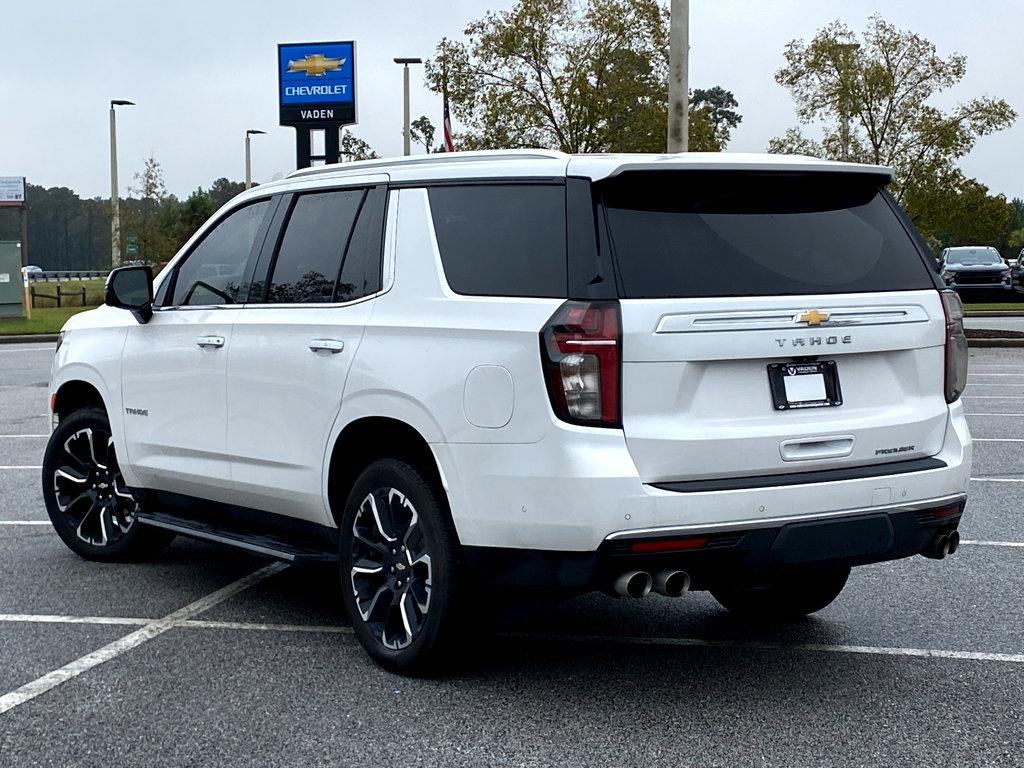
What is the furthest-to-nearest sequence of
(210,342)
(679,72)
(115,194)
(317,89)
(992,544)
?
(115,194)
(317,89)
(679,72)
(992,544)
(210,342)

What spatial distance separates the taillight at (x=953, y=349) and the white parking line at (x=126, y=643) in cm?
327

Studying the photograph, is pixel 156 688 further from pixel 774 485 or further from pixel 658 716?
pixel 774 485

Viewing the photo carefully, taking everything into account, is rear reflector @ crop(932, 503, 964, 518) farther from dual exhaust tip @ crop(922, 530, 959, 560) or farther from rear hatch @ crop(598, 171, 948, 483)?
rear hatch @ crop(598, 171, 948, 483)

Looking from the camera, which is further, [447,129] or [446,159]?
[447,129]

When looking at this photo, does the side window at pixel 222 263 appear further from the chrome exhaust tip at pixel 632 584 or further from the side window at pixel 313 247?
the chrome exhaust tip at pixel 632 584

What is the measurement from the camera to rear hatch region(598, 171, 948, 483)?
14.8 feet

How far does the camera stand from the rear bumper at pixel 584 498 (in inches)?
174

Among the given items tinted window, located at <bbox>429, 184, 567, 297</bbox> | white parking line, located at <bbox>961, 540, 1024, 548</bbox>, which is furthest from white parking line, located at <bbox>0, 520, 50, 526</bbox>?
white parking line, located at <bbox>961, 540, 1024, 548</bbox>

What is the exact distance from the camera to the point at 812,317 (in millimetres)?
4707

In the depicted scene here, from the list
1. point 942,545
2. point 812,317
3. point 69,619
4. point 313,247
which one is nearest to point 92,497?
point 69,619

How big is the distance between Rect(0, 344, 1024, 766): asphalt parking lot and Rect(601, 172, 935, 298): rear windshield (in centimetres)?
129

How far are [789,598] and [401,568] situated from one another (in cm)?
180

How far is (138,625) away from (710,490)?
269 centimetres

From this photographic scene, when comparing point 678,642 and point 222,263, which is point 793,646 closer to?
point 678,642
